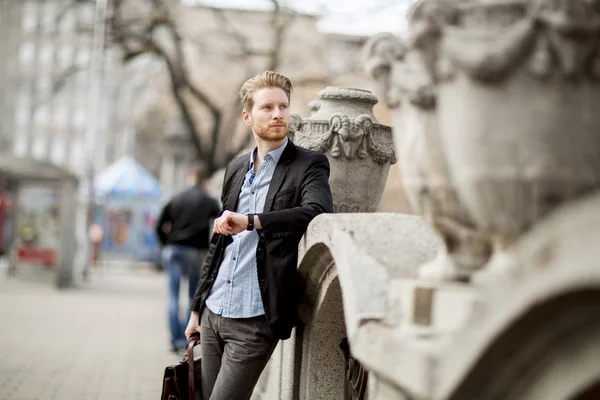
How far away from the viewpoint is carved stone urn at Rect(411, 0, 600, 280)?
6.23ft

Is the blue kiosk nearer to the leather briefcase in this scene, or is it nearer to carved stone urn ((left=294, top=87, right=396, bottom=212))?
carved stone urn ((left=294, top=87, right=396, bottom=212))

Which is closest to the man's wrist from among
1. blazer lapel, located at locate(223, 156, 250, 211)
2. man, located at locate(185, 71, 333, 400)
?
man, located at locate(185, 71, 333, 400)

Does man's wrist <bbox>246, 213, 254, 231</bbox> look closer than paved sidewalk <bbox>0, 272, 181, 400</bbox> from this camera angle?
Yes

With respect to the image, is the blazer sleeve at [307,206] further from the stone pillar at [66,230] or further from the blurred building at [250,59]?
the stone pillar at [66,230]

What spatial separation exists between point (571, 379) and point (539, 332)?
0.13 meters

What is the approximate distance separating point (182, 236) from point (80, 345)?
6.26ft

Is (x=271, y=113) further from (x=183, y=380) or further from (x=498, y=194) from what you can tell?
(x=498, y=194)

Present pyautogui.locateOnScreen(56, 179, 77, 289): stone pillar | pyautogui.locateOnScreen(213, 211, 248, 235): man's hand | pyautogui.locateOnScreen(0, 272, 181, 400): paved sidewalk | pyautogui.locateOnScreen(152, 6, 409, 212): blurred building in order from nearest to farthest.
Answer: pyautogui.locateOnScreen(213, 211, 248, 235): man's hand
pyautogui.locateOnScreen(0, 272, 181, 400): paved sidewalk
pyautogui.locateOnScreen(56, 179, 77, 289): stone pillar
pyautogui.locateOnScreen(152, 6, 409, 212): blurred building

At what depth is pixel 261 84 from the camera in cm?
393

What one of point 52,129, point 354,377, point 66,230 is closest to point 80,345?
point 354,377

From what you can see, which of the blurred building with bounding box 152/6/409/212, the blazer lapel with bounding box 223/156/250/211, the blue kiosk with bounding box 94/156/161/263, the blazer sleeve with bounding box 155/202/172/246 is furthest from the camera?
the blue kiosk with bounding box 94/156/161/263

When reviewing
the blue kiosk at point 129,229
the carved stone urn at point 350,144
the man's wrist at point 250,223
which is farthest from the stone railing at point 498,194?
the blue kiosk at point 129,229

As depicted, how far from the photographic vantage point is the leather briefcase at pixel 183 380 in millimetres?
4113

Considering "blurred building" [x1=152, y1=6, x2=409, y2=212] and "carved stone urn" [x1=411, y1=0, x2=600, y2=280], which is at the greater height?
"blurred building" [x1=152, y1=6, x2=409, y2=212]
